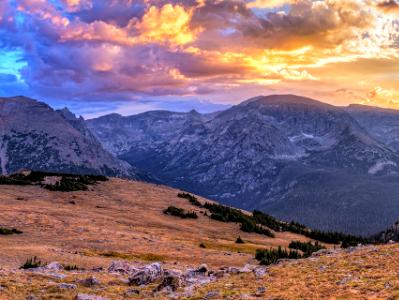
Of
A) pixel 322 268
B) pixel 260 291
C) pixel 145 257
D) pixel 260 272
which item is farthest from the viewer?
pixel 145 257

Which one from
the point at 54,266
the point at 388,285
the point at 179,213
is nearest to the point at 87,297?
the point at 54,266

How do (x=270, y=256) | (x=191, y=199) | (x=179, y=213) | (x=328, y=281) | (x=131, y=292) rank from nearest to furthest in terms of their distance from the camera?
1. (x=328, y=281)
2. (x=131, y=292)
3. (x=270, y=256)
4. (x=179, y=213)
5. (x=191, y=199)

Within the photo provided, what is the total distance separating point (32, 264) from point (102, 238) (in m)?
17.2

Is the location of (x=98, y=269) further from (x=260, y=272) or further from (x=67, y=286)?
(x=260, y=272)

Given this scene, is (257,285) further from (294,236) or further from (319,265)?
(294,236)

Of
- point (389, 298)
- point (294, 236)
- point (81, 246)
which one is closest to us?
point (389, 298)

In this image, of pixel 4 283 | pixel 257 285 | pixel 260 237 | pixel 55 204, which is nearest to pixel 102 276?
pixel 4 283

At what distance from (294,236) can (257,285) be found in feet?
184

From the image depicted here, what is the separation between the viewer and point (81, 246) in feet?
151

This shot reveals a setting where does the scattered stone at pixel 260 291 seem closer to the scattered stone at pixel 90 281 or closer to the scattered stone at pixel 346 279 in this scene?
the scattered stone at pixel 346 279

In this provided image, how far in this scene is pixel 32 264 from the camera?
110ft

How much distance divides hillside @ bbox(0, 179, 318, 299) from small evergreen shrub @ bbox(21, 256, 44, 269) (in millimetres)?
869

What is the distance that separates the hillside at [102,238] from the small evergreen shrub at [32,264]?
2.85 feet

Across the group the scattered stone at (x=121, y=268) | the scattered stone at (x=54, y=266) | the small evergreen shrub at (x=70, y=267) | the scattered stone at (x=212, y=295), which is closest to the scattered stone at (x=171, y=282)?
the scattered stone at (x=212, y=295)
